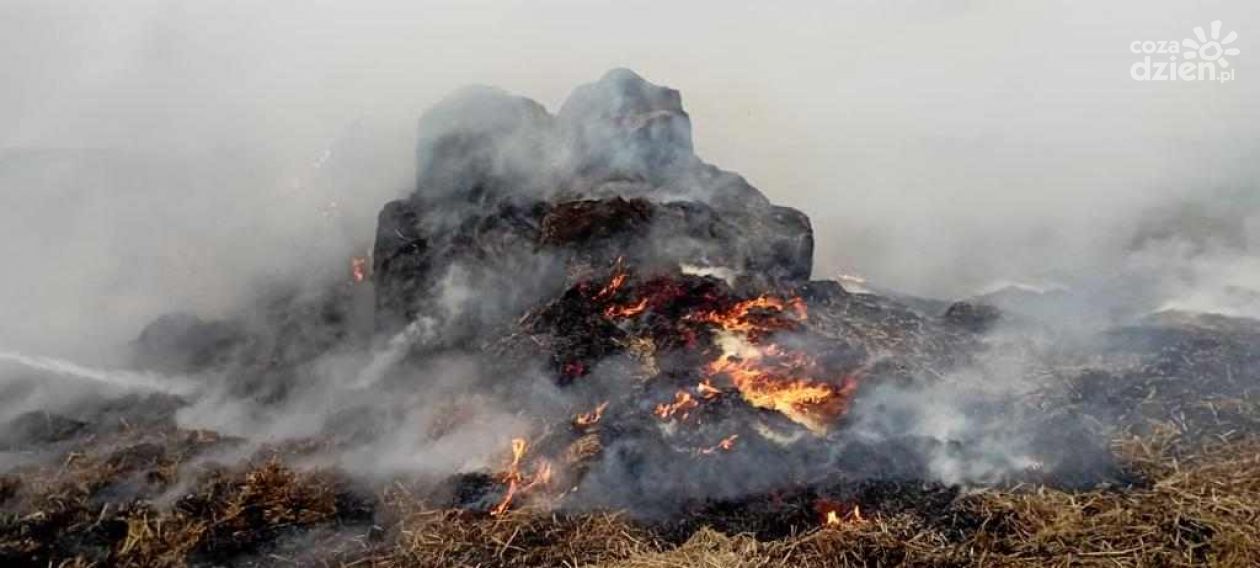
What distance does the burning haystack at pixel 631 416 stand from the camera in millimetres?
5992

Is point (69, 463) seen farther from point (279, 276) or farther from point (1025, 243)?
point (1025, 243)

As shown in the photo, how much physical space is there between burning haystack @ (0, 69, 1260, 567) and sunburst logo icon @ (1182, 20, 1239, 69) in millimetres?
11127

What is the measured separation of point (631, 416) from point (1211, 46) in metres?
16.7

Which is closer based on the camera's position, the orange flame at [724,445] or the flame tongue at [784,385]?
the orange flame at [724,445]

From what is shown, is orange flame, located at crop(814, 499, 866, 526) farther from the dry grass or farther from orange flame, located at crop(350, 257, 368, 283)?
orange flame, located at crop(350, 257, 368, 283)

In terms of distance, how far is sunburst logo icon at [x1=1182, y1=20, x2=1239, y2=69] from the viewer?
57.9ft

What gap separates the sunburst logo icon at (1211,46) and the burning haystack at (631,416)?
11127 millimetres

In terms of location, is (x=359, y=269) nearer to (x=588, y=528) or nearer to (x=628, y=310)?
(x=628, y=310)

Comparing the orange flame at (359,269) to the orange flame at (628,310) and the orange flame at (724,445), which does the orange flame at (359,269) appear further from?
the orange flame at (724,445)

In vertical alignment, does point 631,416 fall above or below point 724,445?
above

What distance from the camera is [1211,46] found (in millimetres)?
17750

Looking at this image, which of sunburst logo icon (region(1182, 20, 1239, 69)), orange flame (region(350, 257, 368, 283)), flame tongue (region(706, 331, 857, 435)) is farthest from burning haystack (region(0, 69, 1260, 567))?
sunburst logo icon (region(1182, 20, 1239, 69))

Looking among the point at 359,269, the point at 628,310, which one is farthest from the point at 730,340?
the point at 359,269

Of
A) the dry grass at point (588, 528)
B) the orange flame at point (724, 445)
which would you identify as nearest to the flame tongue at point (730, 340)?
the orange flame at point (724, 445)
